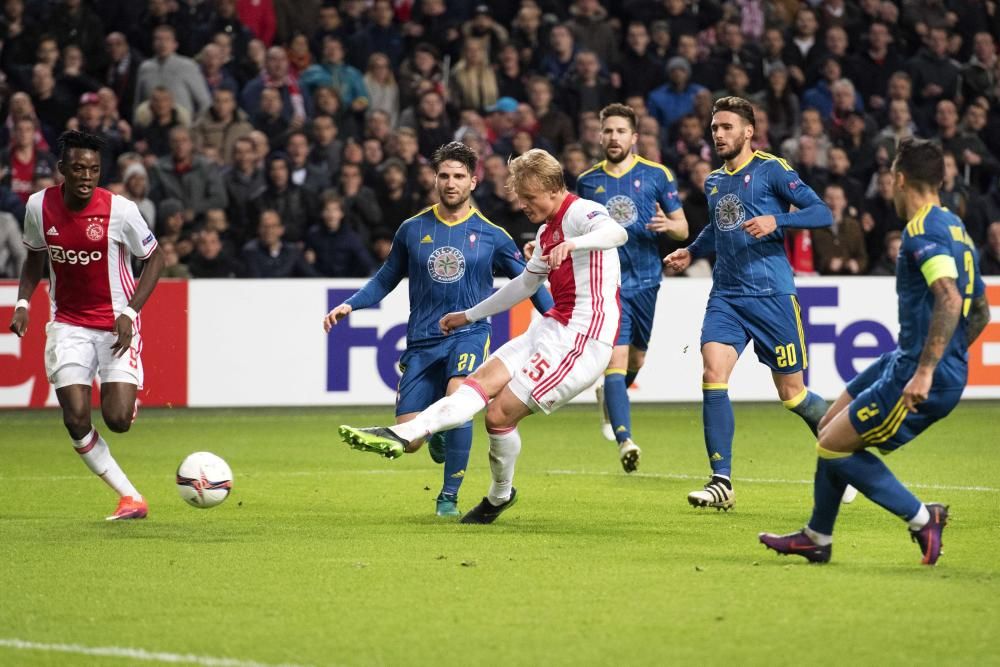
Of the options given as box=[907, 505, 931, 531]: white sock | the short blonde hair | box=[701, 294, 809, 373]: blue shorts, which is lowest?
box=[907, 505, 931, 531]: white sock

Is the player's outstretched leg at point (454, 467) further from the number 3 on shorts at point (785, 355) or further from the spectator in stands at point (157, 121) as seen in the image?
the spectator in stands at point (157, 121)

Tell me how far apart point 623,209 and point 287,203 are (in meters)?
6.32

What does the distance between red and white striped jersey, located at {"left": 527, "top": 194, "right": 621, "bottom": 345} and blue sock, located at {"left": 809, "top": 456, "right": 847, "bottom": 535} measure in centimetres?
156

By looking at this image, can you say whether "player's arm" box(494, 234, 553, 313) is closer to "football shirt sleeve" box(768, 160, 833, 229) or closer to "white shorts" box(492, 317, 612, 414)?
"white shorts" box(492, 317, 612, 414)

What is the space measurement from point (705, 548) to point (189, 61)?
1160cm

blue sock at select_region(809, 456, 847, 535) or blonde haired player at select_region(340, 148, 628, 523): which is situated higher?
blonde haired player at select_region(340, 148, 628, 523)

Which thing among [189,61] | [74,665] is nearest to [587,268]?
[74,665]

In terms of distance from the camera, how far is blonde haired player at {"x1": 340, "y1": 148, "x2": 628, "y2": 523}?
26.8ft

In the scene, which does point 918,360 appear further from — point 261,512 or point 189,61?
point 189,61

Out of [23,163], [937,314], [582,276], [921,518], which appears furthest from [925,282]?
[23,163]

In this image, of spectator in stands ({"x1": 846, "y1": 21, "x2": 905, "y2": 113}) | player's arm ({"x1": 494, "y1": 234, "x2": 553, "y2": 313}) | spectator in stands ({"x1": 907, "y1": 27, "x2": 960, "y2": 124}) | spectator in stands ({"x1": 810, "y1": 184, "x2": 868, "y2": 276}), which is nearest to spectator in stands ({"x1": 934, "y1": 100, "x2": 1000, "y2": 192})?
spectator in stands ({"x1": 907, "y1": 27, "x2": 960, "y2": 124})

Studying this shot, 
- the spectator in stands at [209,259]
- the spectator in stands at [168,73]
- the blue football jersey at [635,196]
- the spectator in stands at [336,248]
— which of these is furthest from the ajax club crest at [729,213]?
the spectator in stands at [168,73]

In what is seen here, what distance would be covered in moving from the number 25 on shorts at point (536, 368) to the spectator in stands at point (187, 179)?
9382 millimetres

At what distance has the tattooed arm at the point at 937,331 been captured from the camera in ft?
21.6
